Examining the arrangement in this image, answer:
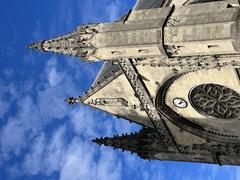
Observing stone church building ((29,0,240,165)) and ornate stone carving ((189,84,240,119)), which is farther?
ornate stone carving ((189,84,240,119))

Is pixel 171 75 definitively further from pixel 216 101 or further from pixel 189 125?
pixel 189 125

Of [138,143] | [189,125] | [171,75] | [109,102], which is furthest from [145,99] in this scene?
[138,143]

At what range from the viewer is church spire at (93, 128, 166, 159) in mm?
30178

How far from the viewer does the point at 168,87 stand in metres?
26.3

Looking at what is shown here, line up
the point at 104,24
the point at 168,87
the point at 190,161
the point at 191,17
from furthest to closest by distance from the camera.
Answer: the point at 190,161 < the point at 168,87 < the point at 104,24 < the point at 191,17

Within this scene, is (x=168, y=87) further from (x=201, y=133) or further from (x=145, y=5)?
(x=145, y=5)

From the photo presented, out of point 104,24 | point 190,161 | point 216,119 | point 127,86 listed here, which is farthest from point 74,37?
point 190,161

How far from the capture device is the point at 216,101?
26625 mm

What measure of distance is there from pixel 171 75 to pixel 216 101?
3.03 metres

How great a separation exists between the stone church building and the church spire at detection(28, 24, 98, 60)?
0.14 feet

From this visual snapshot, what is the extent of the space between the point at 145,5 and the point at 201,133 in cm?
772

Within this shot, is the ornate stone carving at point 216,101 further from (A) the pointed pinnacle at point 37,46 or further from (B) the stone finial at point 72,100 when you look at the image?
(A) the pointed pinnacle at point 37,46

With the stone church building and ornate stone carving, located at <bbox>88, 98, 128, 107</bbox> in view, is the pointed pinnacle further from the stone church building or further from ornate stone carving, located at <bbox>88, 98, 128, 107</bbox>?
ornate stone carving, located at <bbox>88, 98, 128, 107</bbox>

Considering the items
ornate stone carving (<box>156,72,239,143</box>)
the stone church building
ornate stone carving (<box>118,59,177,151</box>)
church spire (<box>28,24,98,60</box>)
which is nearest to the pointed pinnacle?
the stone church building
